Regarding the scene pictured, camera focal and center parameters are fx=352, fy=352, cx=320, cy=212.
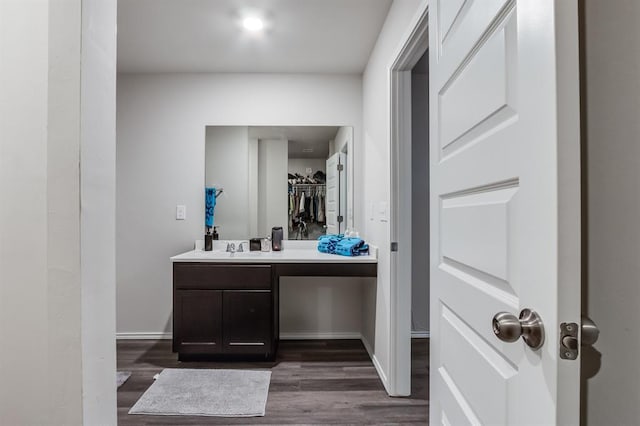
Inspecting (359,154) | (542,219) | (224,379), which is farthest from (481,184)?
(359,154)

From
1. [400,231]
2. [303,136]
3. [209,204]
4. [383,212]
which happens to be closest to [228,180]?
[209,204]

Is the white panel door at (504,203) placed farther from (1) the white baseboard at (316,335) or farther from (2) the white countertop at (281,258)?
(1) the white baseboard at (316,335)

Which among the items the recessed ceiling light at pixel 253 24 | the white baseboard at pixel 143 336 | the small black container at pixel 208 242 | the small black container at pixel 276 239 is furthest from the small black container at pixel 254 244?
the recessed ceiling light at pixel 253 24

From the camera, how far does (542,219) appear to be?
1.83 feet

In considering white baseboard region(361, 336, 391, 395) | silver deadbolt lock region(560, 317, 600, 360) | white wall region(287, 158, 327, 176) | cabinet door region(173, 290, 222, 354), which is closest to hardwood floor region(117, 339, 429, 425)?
white baseboard region(361, 336, 391, 395)

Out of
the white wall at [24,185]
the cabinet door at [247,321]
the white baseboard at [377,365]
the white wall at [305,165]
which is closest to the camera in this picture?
the white wall at [24,185]

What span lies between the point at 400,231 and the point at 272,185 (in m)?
1.46

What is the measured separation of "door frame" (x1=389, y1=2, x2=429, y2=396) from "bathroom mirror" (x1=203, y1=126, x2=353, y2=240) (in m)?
1.02

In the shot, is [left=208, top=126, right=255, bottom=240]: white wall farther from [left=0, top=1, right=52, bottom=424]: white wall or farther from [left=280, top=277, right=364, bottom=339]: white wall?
[left=0, top=1, right=52, bottom=424]: white wall

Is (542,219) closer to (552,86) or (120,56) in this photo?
(552,86)

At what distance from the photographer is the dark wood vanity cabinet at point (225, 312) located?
8.57 feet

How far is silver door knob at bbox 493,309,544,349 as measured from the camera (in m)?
0.56

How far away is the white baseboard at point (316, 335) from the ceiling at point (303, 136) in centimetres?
163

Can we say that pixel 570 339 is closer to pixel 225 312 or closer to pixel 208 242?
pixel 225 312
